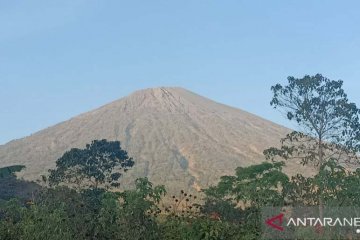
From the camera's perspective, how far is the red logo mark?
17091 mm

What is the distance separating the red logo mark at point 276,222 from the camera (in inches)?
673

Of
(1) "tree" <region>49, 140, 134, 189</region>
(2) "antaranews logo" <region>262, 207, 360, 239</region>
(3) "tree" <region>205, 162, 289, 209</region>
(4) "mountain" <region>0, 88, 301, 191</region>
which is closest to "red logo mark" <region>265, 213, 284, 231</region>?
(2) "antaranews logo" <region>262, 207, 360, 239</region>

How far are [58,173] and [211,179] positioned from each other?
215ft

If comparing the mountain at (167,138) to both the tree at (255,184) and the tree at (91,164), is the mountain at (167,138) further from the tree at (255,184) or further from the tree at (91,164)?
the tree at (255,184)

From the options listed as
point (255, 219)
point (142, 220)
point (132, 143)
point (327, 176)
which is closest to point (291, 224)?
point (255, 219)

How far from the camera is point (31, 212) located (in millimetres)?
14711

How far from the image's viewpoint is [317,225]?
16750 millimetres

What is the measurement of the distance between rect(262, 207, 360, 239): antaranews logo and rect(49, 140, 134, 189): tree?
89.7 ft

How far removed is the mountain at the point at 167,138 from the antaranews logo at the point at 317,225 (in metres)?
74.5

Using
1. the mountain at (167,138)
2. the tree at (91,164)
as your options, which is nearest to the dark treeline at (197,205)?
the tree at (91,164)

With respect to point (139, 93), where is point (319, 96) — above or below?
below

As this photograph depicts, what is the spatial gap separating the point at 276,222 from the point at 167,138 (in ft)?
409

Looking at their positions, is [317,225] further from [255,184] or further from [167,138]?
[167,138]

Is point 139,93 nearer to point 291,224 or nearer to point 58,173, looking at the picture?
point 58,173
